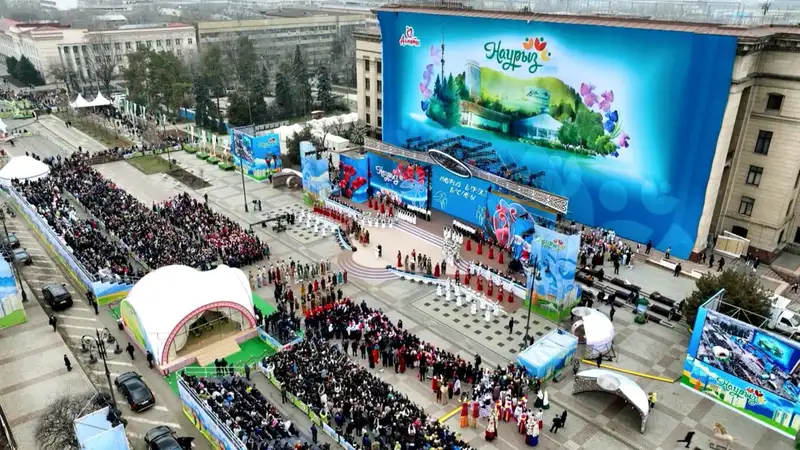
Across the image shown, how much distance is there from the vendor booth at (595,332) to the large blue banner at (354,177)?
22693mm

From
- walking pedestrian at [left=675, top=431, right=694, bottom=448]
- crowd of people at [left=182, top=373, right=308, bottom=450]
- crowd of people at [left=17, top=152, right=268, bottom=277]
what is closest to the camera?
crowd of people at [left=182, top=373, right=308, bottom=450]

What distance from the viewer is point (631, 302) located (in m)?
30.4

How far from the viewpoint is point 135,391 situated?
2270 cm

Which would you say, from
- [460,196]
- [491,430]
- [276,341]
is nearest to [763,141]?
[460,196]

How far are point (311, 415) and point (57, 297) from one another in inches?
656

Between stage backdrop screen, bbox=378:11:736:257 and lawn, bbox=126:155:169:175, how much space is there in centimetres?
2580

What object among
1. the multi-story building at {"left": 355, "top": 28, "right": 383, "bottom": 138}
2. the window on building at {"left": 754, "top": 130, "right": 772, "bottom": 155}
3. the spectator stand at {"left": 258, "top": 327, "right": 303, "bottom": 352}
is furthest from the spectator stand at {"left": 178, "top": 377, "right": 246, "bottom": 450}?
the multi-story building at {"left": 355, "top": 28, "right": 383, "bottom": 138}

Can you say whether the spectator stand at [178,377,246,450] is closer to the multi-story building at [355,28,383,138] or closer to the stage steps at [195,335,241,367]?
the stage steps at [195,335,241,367]

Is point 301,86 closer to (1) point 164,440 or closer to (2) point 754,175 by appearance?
(2) point 754,175

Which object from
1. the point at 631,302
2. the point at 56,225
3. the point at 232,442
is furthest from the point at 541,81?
the point at 56,225

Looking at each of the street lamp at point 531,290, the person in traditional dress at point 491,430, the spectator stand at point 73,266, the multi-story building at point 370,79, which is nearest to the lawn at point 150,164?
the spectator stand at point 73,266

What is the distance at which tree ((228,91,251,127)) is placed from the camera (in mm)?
66500

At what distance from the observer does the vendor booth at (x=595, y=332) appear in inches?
1005

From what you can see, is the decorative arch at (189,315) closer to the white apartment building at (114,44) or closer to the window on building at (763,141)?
the window on building at (763,141)
